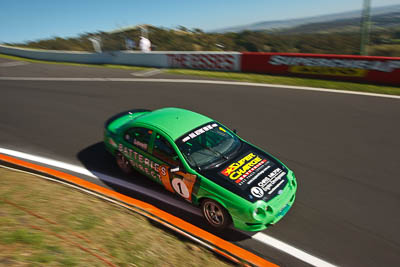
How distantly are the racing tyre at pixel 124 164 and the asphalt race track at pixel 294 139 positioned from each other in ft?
0.56

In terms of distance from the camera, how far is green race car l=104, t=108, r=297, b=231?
4.58m

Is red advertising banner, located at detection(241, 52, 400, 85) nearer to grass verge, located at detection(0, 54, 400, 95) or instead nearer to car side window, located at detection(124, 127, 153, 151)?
grass verge, located at detection(0, 54, 400, 95)

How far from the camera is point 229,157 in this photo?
5.34 m

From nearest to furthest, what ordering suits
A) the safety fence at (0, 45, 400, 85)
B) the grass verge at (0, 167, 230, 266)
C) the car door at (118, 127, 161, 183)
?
1. the grass verge at (0, 167, 230, 266)
2. the car door at (118, 127, 161, 183)
3. the safety fence at (0, 45, 400, 85)

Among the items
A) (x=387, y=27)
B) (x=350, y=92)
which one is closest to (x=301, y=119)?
(x=350, y=92)

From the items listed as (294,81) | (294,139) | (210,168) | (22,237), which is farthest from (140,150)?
(294,81)

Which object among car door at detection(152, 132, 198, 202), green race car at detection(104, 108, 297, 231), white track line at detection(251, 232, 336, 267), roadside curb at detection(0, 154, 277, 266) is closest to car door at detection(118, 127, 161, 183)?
green race car at detection(104, 108, 297, 231)

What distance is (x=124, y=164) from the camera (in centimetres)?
644

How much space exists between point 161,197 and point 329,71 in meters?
10.8

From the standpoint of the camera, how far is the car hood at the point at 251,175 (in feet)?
15.3

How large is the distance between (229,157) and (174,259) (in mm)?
2127

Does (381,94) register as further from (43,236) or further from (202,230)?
(43,236)

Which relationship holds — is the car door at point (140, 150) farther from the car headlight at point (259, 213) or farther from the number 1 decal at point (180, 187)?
the car headlight at point (259, 213)

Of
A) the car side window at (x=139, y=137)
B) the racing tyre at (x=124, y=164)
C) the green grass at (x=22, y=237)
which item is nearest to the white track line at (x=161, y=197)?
the racing tyre at (x=124, y=164)
